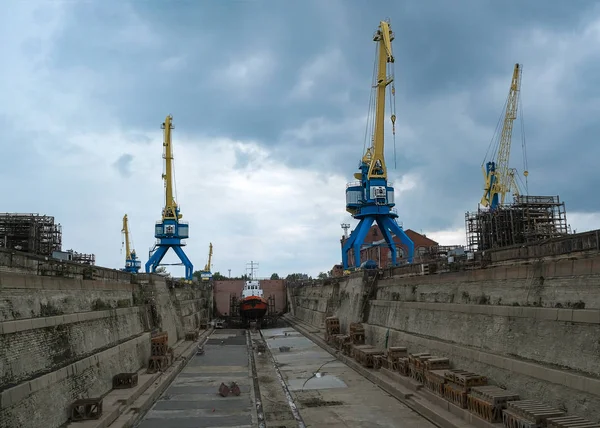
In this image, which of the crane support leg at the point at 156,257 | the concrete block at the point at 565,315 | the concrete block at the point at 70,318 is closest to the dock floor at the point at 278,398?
the concrete block at the point at 70,318

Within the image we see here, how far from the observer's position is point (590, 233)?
13523 millimetres

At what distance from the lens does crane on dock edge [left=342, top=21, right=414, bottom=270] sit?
51.9 metres

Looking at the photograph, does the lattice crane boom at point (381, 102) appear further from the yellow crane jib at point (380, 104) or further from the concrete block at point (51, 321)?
the concrete block at point (51, 321)

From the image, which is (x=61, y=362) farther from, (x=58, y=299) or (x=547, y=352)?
(x=547, y=352)

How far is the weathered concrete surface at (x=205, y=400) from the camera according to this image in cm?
1748

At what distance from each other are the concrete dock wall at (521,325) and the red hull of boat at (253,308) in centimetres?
3529

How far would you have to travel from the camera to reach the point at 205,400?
68.6ft

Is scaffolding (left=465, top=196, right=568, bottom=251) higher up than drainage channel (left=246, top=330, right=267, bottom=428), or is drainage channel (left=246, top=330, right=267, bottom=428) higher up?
scaffolding (left=465, top=196, right=568, bottom=251)

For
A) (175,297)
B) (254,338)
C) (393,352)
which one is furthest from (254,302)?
(393,352)

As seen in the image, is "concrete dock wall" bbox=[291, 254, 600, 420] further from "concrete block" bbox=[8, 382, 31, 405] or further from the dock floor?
"concrete block" bbox=[8, 382, 31, 405]

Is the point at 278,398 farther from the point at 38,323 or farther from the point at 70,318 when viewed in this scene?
the point at 38,323

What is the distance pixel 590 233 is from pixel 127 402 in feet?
54.1

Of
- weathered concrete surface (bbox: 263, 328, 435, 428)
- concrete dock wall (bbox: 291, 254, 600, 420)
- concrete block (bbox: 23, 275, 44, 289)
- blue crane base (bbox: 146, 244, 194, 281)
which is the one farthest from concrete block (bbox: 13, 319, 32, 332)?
blue crane base (bbox: 146, 244, 194, 281)

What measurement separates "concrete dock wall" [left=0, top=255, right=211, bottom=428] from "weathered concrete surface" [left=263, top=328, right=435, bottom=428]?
7745 mm
